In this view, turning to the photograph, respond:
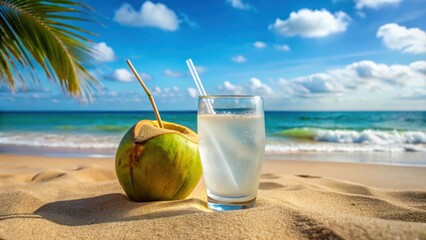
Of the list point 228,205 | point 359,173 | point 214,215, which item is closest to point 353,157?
point 359,173

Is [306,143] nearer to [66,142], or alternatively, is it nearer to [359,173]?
[359,173]

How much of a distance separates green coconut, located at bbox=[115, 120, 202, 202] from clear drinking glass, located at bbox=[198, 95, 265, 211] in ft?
0.45

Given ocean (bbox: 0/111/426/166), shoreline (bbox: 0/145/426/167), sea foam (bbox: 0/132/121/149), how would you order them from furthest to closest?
sea foam (bbox: 0/132/121/149) < ocean (bbox: 0/111/426/166) < shoreline (bbox: 0/145/426/167)

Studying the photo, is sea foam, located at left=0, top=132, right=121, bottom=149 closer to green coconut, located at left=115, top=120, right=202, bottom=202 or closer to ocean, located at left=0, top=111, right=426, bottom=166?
ocean, located at left=0, top=111, right=426, bottom=166

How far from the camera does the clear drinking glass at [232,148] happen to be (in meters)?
1.42

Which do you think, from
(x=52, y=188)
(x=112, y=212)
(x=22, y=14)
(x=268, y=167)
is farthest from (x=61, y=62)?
(x=112, y=212)

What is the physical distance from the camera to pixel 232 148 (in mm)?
1417

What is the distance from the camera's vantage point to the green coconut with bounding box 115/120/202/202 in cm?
150

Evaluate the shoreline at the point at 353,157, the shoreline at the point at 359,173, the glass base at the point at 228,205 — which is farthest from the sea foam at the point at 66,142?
the glass base at the point at 228,205

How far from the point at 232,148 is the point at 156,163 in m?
0.34

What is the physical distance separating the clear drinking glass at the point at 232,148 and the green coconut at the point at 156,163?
5.4 inches

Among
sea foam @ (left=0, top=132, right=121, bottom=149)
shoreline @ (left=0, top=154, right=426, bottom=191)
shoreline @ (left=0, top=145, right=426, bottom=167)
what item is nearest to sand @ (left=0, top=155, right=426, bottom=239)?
shoreline @ (left=0, top=154, right=426, bottom=191)

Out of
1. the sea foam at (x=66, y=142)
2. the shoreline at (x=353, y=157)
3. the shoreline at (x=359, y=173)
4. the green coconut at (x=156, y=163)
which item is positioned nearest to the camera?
the green coconut at (x=156, y=163)

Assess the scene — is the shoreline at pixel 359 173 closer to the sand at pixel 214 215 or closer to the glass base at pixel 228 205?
the sand at pixel 214 215
